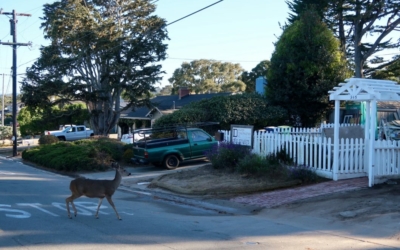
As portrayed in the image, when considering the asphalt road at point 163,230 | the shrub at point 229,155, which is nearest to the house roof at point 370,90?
the shrub at point 229,155

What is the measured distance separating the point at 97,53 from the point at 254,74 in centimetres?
2794

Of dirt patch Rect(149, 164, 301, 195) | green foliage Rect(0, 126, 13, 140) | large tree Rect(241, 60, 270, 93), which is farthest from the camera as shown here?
large tree Rect(241, 60, 270, 93)

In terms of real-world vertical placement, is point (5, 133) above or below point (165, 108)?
below

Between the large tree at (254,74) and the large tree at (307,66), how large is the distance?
91.9ft

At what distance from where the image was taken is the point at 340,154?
1470cm

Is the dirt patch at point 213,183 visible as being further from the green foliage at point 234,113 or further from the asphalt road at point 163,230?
the green foliage at point 234,113

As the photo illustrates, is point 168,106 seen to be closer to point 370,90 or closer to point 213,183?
point 213,183

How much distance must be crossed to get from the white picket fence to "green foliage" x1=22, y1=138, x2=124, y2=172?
9.75 m

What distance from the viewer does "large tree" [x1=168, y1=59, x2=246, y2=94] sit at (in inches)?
2849

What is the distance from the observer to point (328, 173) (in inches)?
589

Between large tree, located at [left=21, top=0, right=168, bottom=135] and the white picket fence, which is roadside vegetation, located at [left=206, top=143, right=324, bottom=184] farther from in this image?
large tree, located at [left=21, top=0, right=168, bottom=135]

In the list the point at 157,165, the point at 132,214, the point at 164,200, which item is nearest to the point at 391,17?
the point at 157,165

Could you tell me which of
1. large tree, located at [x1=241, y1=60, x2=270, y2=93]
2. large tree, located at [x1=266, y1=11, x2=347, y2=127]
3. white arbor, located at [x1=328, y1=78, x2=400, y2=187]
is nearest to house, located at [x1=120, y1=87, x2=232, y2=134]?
large tree, located at [x1=241, y1=60, x2=270, y2=93]

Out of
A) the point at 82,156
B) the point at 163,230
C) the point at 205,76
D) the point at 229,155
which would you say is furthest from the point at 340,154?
the point at 205,76
